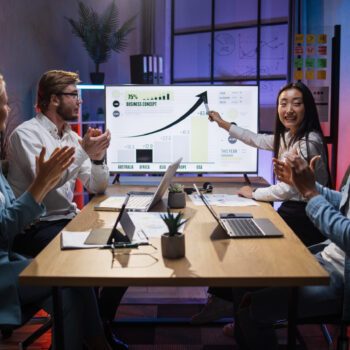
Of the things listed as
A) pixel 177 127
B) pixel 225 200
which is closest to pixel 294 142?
pixel 225 200

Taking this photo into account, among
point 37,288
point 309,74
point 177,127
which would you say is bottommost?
point 37,288

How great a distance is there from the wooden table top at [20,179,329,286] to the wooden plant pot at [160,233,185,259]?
0.02 m

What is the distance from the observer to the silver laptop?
1.94 meters

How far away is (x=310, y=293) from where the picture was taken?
1460 mm

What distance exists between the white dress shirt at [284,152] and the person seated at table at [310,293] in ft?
1.98

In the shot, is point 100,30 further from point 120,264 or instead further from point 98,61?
point 120,264

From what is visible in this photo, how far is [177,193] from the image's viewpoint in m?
2.08

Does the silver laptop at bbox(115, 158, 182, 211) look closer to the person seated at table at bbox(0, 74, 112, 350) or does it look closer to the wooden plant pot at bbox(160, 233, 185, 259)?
the person seated at table at bbox(0, 74, 112, 350)

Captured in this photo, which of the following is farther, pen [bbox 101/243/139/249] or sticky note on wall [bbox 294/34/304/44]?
sticky note on wall [bbox 294/34/304/44]

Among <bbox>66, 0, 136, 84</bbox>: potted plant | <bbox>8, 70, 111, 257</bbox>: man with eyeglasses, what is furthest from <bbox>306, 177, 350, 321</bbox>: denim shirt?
<bbox>66, 0, 136, 84</bbox>: potted plant

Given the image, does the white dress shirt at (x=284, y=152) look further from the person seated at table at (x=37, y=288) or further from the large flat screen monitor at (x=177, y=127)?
the person seated at table at (x=37, y=288)

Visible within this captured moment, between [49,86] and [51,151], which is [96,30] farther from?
[51,151]

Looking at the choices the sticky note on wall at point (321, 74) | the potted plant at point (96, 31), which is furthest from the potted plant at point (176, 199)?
the potted plant at point (96, 31)

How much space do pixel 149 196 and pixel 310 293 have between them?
1052 millimetres
